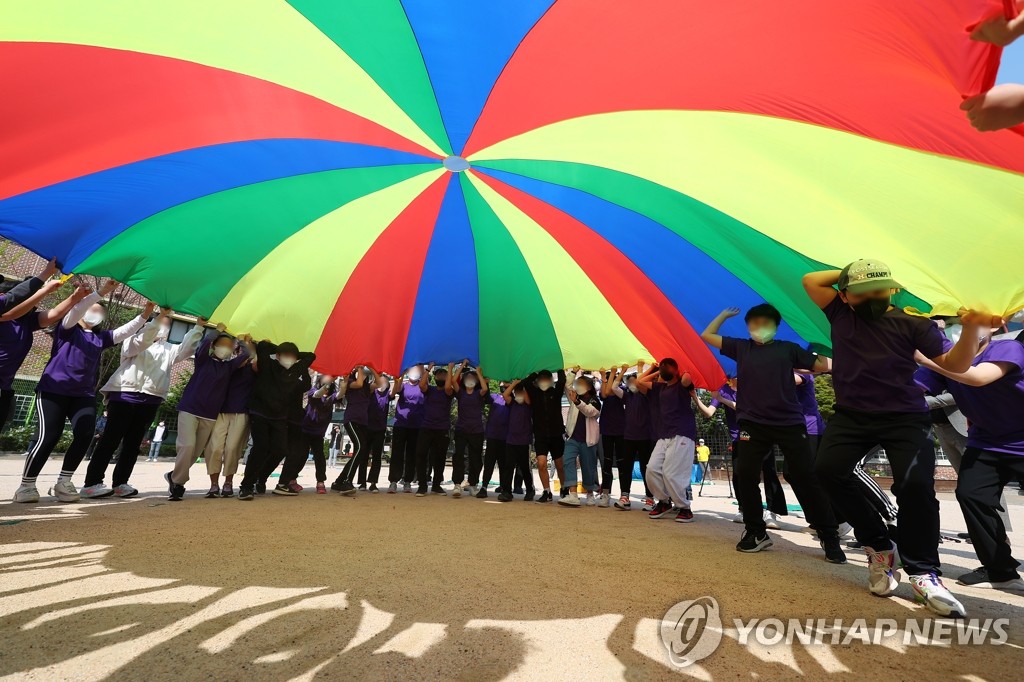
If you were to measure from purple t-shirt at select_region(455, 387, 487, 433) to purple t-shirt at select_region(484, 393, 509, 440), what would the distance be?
17 centimetres

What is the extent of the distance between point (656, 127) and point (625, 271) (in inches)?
70.8

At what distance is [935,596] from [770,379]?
1.67 metres

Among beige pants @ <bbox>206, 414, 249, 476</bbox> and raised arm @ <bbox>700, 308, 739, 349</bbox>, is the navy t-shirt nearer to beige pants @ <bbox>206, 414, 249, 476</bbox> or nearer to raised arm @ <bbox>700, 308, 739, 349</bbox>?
raised arm @ <bbox>700, 308, 739, 349</bbox>

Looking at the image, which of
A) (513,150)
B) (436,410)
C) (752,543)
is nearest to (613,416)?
(436,410)

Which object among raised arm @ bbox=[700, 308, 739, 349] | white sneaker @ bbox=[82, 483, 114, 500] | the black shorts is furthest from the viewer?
the black shorts

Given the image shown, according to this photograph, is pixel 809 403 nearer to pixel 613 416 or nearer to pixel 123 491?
pixel 613 416

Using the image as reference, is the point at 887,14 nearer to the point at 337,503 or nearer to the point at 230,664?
the point at 230,664

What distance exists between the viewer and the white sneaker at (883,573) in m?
2.75

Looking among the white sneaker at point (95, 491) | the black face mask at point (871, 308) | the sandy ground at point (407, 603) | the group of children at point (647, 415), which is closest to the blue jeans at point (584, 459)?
the group of children at point (647, 415)

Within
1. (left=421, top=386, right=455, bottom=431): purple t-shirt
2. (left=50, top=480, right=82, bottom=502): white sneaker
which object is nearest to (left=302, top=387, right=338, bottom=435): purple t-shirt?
(left=421, top=386, right=455, bottom=431): purple t-shirt

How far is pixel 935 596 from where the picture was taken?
2.49 metres

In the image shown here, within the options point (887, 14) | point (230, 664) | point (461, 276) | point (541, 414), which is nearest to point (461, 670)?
point (230, 664)

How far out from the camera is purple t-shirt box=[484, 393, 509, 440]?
777cm

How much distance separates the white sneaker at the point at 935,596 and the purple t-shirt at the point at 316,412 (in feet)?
22.3
